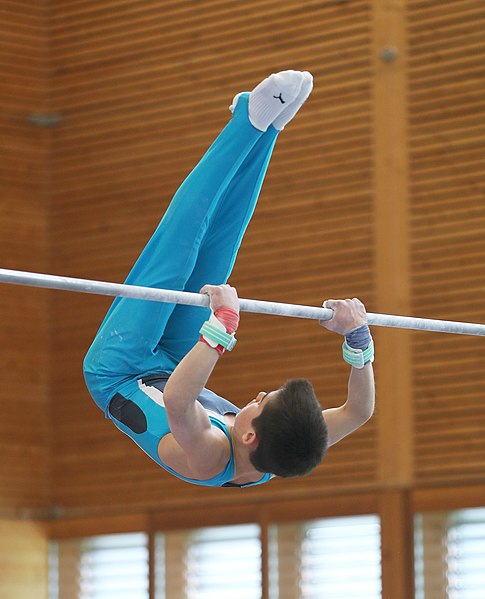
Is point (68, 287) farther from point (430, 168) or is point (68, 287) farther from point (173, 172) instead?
point (173, 172)

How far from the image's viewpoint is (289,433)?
3.67 meters

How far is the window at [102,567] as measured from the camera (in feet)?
25.8

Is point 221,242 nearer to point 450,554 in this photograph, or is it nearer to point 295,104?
point 295,104

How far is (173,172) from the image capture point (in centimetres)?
797

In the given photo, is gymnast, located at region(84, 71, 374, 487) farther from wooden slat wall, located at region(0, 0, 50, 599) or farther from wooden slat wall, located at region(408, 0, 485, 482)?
wooden slat wall, located at region(0, 0, 50, 599)

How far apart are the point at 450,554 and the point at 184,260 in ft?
11.0

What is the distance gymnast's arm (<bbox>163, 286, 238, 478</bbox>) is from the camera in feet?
11.6

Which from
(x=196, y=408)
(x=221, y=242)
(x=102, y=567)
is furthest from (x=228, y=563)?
(x=196, y=408)

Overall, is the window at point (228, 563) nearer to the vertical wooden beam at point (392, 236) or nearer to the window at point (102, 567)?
the window at point (102, 567)

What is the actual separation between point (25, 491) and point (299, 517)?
180 centimetres

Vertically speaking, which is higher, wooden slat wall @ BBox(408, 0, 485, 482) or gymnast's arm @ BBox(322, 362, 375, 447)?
wooden slat wall @ BBox(408, 0, 485, 482)

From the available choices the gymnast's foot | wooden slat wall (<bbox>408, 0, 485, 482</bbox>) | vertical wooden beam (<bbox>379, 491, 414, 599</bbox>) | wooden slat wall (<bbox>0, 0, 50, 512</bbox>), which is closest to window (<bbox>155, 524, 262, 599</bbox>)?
vertical wooden beam (<bbox>379, 491, 414, 599</bbox>)

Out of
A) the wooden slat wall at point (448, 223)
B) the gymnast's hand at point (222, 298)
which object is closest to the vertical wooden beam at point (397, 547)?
the wooden slat wall at point (448, 223)

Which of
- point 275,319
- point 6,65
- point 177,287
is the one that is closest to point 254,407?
point 177,287
